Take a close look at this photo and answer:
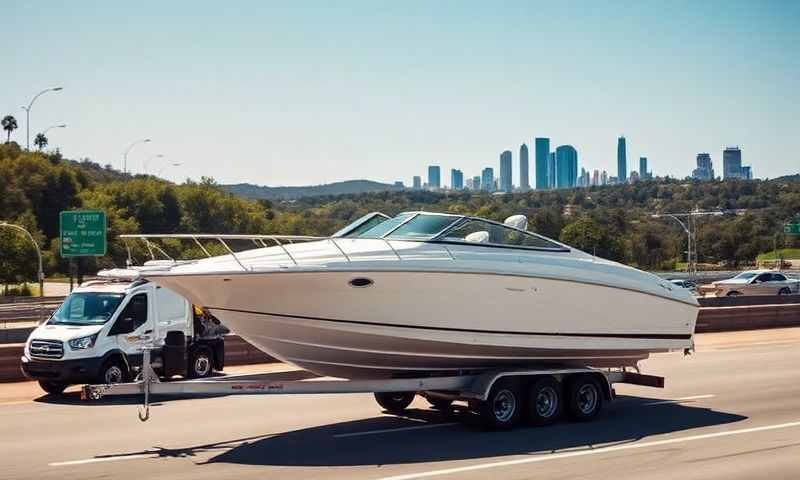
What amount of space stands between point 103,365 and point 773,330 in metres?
22.3

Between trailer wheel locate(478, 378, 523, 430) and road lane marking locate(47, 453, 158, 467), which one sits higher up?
trailer wheel locate(478, 378, 523, 430)

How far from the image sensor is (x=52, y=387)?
1814 cm

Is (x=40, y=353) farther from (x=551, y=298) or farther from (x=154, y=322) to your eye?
(x=551, y=298)

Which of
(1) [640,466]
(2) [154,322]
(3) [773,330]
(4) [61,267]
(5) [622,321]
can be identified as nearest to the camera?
(1) [640,466]

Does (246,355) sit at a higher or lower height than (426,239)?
lower

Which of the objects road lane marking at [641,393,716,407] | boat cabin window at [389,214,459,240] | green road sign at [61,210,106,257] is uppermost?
green road sign at [61,210,106,257]

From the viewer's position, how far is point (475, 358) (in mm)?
14359

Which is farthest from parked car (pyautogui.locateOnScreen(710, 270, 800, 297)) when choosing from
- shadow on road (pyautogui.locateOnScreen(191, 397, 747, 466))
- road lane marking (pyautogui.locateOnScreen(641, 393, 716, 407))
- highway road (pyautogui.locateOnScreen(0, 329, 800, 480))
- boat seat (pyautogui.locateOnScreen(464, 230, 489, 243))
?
boat seat (pyautogui.locateOnScreen(464, 230, 489, 243))

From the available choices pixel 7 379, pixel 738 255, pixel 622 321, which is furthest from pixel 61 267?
pixel 622 321

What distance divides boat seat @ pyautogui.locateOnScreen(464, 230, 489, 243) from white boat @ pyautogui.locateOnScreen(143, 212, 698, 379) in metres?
0.03

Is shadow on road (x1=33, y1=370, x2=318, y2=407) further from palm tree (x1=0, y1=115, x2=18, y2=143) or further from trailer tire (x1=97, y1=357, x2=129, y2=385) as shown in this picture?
palm tree (x1=0, y1=115, x2=18, y2=143)

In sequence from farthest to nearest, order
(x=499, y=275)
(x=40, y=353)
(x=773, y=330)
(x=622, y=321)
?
1. (x=773, y=330)
2. (x=40, y=353)
3. (x=622, y=321)
4. (x=499, y=275)

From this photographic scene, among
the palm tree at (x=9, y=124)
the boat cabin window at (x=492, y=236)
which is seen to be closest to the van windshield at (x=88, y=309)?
the boat cabin window at (x=492, y=236)

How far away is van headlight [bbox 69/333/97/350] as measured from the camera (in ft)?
57.9
